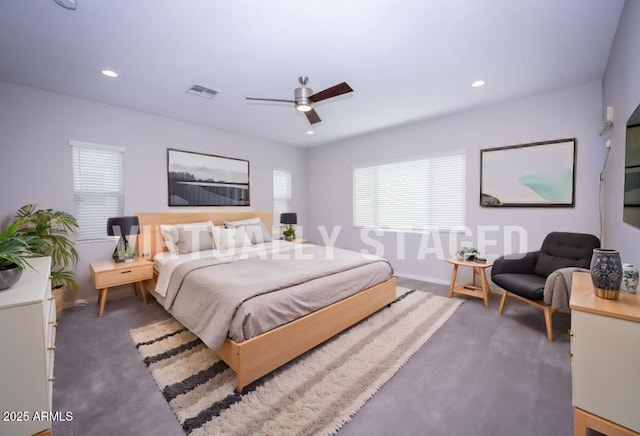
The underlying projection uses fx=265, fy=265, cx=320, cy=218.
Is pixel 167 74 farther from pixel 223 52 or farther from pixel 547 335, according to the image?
pixel 547 335

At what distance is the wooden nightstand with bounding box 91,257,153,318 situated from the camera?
113 inches

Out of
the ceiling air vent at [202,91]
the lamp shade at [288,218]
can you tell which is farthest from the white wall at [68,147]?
the lamp shade at [288,218]

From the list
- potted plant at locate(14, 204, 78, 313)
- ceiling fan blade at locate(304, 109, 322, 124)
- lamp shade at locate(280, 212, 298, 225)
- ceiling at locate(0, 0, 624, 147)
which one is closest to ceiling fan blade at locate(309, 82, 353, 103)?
ceiling fan blade at locate(304, 109, 322, 124)

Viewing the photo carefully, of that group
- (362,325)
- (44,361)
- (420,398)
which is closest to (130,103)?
(44,361)

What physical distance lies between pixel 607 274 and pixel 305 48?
2466 mm

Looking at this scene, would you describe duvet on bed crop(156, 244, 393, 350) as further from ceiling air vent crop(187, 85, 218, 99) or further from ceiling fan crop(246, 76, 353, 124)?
ceiling air vent crop(187, 85, 218, 99)

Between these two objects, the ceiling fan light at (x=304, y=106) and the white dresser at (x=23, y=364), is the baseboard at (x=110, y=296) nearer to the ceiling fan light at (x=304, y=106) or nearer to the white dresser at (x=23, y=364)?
the white dresser at (x=23, y=364)

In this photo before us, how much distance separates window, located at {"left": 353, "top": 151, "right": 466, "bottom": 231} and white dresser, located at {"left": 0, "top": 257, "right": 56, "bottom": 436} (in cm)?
427

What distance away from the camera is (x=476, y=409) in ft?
5.28

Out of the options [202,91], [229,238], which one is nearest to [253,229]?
[229,238]

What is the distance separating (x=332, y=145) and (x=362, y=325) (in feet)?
12.3

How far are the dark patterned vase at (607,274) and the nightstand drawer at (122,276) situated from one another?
3.92m

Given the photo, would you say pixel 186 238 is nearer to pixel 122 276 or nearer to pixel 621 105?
pixel 122 276

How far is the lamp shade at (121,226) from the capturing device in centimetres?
307
